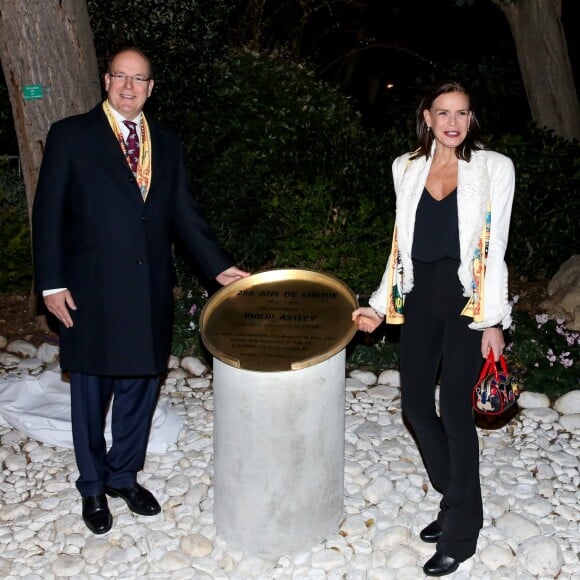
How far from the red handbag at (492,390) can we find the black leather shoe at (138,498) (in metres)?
1.62

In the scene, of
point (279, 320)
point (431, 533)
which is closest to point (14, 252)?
point (279, 320)

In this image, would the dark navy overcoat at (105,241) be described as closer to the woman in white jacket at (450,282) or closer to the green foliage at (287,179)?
the woman in white jacket at (450,282)

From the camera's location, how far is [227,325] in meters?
A: 3.50

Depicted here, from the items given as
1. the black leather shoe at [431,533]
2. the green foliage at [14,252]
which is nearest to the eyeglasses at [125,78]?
the black leather shoe at [431,533]

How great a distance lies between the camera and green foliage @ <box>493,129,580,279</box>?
633 cm

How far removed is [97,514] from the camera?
3783 millimetres

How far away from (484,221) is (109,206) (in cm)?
157

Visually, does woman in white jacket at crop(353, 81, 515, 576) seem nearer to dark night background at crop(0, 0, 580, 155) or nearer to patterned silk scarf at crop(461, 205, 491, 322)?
patterned silk scarf at crop(461, 205, 491, 322)

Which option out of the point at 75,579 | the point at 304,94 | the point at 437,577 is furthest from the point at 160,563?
the point at 304,94

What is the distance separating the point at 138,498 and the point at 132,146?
165cm

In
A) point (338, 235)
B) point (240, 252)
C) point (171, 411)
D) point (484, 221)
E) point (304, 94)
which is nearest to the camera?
point (484, 221)

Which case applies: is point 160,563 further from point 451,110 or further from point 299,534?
point 451,110

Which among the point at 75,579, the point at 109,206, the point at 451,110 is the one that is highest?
the point at 451,110

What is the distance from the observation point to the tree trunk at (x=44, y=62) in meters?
5.30
